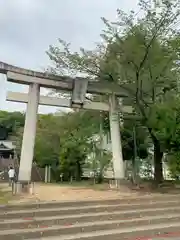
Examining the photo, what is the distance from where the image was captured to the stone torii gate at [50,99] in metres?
12.2

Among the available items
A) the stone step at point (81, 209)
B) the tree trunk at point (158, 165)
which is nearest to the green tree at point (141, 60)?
the tree trunk at point (158, 165)

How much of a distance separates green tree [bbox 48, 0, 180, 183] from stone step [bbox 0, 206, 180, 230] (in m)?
4.48

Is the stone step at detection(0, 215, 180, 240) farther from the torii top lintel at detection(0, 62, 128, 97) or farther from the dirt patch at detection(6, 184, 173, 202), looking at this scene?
the torii top lintel at detection(0, 62, 128, 97)

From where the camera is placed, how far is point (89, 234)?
21.8 feet

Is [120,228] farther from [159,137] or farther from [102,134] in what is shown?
[102,134]

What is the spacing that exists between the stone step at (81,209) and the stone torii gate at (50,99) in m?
4.32

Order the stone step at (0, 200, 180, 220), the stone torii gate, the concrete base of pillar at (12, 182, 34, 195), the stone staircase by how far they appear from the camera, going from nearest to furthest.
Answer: the stone staircase → the stone step at (0, 200, 180, 220) → the concrete base of pillar at (12, 182, 34, 195) → the stone torii gate

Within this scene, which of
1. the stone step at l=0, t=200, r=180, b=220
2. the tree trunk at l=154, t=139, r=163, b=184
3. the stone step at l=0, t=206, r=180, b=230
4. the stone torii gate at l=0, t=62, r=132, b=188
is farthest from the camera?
the tree trunk at l=154, t=139, r=163, b=184

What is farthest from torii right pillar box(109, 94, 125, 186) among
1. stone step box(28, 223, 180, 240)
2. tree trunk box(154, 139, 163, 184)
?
stone step box(28, 223, 180, 240)

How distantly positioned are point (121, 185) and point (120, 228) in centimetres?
614

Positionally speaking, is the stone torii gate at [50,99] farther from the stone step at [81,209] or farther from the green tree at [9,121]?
the green tree at [9,121]

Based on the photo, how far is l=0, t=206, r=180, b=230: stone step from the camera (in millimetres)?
6836

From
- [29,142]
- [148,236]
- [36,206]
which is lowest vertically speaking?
[148,236]

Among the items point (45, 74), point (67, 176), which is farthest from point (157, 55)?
point (67, 176)
